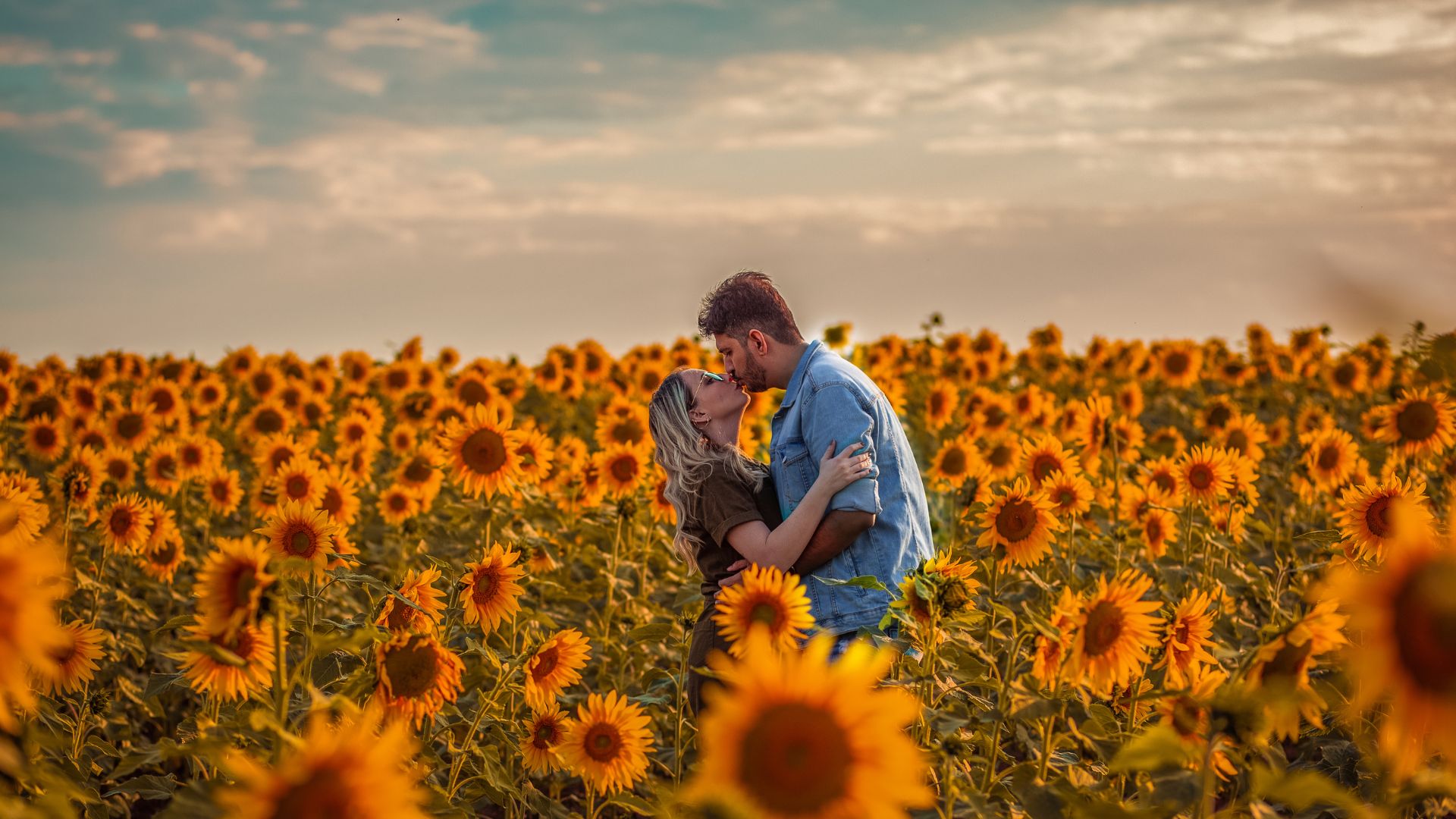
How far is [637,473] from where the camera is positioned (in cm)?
691

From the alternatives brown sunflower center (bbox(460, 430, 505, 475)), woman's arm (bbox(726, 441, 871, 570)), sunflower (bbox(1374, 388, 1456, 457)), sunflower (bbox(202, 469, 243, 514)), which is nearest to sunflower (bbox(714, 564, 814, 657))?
woman's arm (bbox(726, 441, 871, 570))

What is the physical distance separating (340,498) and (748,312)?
331cm

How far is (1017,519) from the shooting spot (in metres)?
4.16

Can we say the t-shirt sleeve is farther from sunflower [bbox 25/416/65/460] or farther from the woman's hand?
sunflower [bbox 25/416/65/460]

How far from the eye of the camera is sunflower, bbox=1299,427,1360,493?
24.9 ft

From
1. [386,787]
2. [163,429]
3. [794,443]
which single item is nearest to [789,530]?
[794,443]

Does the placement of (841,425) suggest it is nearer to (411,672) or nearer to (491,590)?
(491,590)

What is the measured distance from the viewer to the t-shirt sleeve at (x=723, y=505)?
165 inches

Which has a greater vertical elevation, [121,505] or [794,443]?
[794,443]

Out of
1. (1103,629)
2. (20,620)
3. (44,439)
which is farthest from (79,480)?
(1103,629)

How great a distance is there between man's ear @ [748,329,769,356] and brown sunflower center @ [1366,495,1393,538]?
2360 millimetres

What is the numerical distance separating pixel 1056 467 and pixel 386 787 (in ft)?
14.8

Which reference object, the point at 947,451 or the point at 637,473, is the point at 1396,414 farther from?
the point at 637,473

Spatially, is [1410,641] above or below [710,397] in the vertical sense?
below
